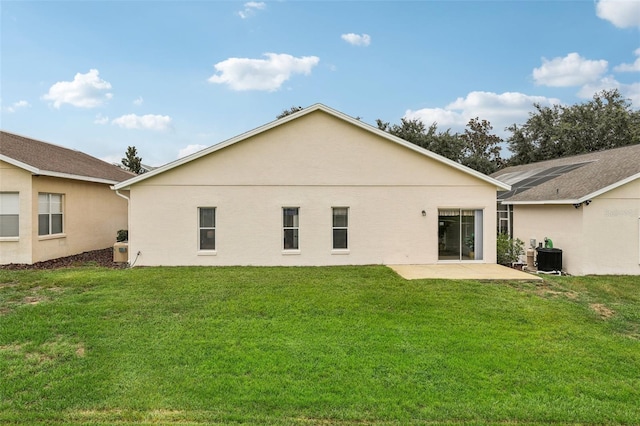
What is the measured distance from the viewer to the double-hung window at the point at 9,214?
13.0m

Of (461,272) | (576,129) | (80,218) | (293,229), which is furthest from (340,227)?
(576,129)

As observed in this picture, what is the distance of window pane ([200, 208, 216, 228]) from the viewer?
1380 centimetres

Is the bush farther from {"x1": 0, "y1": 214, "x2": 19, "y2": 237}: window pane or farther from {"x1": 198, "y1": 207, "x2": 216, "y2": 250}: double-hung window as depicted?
{"x1": 0, "y1": 214, "x2": 19, "y2": 237}: window pane

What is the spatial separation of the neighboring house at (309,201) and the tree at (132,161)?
21.1 meters

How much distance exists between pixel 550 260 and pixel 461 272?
380 cm

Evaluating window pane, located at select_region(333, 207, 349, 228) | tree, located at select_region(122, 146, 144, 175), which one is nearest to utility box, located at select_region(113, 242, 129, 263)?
window pane, located at select_region(333, 207, 349, 228)

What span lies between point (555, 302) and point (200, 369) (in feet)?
28.0

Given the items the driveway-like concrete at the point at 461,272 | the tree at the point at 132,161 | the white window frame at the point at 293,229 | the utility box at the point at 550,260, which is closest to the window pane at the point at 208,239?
the white window frame at the point at 293,229

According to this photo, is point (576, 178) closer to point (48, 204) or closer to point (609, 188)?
point (609, 188)

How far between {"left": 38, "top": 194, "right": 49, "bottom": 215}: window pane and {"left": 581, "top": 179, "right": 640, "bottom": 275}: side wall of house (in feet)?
64.0

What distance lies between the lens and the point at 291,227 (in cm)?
1398

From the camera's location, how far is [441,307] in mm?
8344

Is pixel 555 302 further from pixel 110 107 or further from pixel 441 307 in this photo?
pixel 110 107

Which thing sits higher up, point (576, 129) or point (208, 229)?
point (576, 129)
